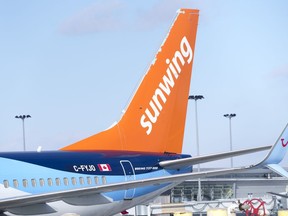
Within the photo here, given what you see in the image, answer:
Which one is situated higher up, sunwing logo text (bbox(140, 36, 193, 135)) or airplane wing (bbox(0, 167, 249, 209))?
sunwing logo text (bbox(140, 36, 193, 135))

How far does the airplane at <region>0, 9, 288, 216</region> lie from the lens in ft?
79.0

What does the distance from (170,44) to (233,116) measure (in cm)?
6193

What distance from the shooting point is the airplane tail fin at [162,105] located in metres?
30.9

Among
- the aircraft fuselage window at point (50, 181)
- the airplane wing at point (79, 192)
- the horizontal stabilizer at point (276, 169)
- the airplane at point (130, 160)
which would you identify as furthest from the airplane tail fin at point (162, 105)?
the horizontal stabilizer at point (276, 169)

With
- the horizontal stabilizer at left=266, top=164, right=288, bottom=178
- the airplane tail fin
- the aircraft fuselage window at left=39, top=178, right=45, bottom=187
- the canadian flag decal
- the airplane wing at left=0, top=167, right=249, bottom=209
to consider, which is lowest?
the airplane wing at left=0, top=167, right=249, bottom=209

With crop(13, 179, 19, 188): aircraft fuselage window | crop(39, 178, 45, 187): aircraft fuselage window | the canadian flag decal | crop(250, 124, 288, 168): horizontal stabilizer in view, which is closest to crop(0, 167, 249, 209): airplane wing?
crop(250, 124, 288, 168): horizontal stabilizer

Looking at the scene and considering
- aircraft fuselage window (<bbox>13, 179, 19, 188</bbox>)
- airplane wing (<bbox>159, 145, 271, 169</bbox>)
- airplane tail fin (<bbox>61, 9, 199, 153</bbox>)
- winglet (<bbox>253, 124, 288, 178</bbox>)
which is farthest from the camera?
airplane tail fin (<bbox>61, 9, 199, 153</bbox>)

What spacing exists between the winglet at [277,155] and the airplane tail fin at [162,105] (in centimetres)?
801

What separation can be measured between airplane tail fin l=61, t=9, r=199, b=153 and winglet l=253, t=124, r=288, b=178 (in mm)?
8012

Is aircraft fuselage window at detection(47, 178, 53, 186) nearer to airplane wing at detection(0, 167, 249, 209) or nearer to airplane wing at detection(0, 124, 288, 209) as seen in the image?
airplane wing at detection(0, 124, 288, 209)

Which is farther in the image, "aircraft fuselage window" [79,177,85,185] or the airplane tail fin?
the airplane tail fin

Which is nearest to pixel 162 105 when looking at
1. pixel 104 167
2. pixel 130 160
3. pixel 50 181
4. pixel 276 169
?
pixel 130 160

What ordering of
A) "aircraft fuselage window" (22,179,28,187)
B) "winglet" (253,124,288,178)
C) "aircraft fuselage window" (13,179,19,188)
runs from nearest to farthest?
"winglet" (253,124,288,178), "aircraft fuselage window" (13,179,19,188), "aircraft fuselage window" (22,179,28,187)

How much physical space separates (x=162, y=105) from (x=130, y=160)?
3366 millimetres
